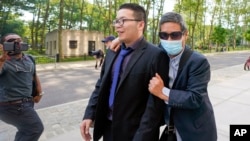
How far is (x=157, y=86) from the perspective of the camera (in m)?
2.15

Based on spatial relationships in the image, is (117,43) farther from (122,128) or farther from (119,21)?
(122,128)

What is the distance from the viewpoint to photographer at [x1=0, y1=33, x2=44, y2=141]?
339cm

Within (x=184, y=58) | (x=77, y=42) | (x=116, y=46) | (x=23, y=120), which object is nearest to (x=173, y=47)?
(x=184, y=58)

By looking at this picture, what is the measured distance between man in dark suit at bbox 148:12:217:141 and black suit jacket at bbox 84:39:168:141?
0.09 m

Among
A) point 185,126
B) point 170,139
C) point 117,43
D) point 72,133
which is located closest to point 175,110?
point 185,126

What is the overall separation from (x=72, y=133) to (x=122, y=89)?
3266 mm

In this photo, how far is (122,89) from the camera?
7.59 feet

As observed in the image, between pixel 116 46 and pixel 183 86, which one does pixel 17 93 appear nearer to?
pixel 116 46

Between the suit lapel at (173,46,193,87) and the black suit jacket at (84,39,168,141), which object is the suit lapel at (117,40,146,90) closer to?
the black suit jacket at (84,39,168,141)

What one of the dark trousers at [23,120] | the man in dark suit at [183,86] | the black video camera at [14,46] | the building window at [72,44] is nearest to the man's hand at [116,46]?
the man in dark suit at [183,86]

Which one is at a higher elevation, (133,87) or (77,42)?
(77,42)

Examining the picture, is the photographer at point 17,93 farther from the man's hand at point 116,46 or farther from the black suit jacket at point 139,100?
the black suit jacket at point 139,100

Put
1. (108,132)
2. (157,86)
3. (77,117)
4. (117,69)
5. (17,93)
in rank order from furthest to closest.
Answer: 1. (77,117)
2. (17,93)
3. (108,132)
4. (117,69)
5. (157,86)

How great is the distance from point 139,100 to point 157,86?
9.7 inches
